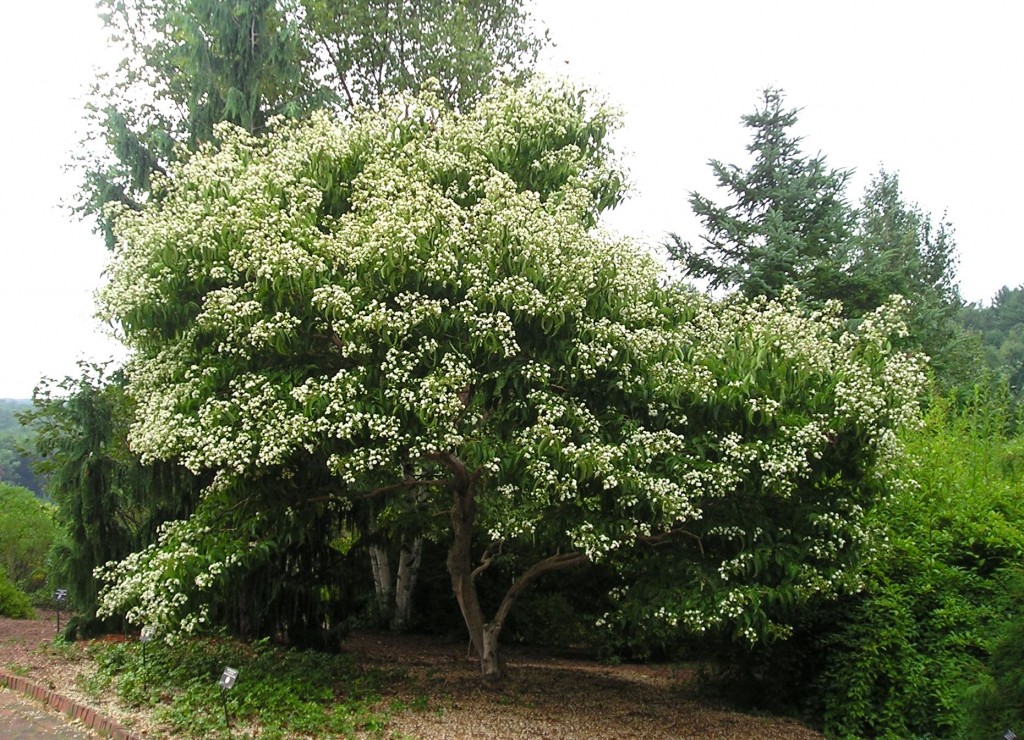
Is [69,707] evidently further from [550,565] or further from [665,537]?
[665,537]

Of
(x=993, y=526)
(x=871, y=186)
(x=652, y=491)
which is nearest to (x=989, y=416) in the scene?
(x=993, y=526)

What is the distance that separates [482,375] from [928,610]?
5.13 meters

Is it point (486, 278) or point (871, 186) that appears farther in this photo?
point (871, 186)

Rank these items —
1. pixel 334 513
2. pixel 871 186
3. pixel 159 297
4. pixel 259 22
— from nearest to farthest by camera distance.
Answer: pixel 159 297 < pixel 334 513 < pixel 259 22 < pixel 871 186

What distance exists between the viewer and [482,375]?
8508 millimetres

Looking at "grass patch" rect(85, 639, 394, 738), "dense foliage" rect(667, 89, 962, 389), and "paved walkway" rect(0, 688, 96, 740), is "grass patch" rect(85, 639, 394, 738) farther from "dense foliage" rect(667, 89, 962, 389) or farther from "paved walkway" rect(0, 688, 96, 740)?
"dense foliage" rect(667, 89, 962, 389)

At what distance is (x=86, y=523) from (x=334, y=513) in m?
4.98

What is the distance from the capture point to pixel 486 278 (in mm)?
8391

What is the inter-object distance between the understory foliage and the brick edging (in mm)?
7068

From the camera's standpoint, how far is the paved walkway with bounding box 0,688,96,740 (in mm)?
8266

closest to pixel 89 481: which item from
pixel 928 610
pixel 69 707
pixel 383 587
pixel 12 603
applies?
pixel 69 707

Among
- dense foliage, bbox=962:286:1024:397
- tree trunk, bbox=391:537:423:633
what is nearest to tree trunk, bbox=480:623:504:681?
tree trunk, bbox=391:537:423:633

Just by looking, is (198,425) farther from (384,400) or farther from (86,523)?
(86,523)

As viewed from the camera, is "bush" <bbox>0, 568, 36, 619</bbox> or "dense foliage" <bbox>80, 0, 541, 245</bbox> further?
"bush" <bbox>0, 568, 36, 619</bbox>
